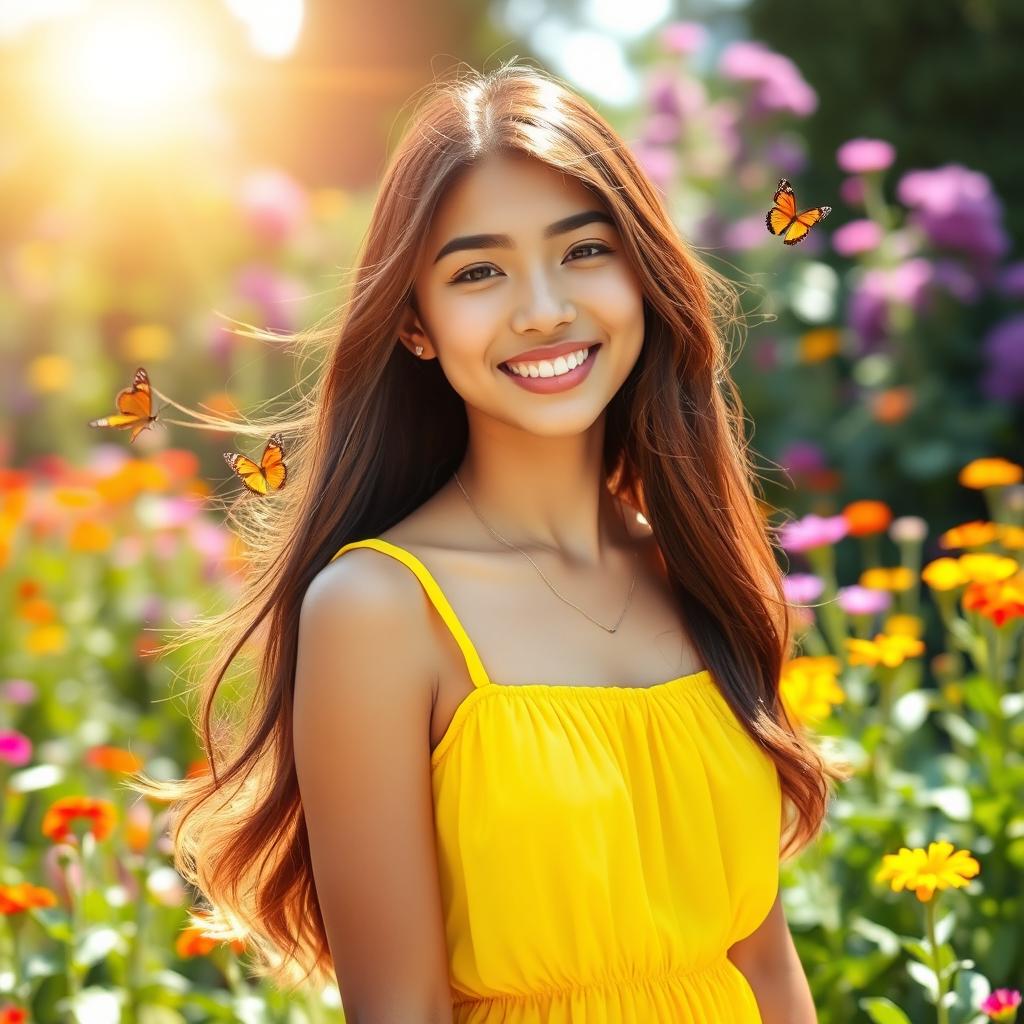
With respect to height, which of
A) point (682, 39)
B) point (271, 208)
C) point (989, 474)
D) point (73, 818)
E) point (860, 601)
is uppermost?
point (682, 39)

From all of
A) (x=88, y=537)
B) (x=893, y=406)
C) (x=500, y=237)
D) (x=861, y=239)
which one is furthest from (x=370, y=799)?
(x=861, y=239)

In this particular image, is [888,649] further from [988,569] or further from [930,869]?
[930,869]

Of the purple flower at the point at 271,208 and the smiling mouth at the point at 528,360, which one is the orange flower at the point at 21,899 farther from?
the purple flower at the point at 271,208

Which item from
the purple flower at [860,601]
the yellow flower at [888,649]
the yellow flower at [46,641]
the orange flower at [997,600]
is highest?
the orange flower at [997,600]

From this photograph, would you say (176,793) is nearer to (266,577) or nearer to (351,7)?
(266,577)

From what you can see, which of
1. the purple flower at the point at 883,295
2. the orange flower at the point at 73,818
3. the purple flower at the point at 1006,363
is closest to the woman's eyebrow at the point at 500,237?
the orange flower at the point at 73,818

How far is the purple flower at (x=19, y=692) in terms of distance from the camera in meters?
3.44

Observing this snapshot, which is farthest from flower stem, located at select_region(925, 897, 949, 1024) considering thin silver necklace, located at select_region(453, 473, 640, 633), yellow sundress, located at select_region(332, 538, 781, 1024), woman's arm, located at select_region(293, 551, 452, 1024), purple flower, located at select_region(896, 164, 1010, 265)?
purple flower, located at select_region(896, 164, 1010, 265)

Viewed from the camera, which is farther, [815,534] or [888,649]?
[815,534]

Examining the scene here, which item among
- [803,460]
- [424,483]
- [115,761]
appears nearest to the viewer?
[424,483]

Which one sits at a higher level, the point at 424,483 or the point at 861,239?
the point at 861,239

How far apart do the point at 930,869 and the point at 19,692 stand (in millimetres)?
2392

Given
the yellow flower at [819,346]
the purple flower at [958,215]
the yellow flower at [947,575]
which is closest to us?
the yellow flower at [947,575]

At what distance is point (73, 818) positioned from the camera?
201 cm
